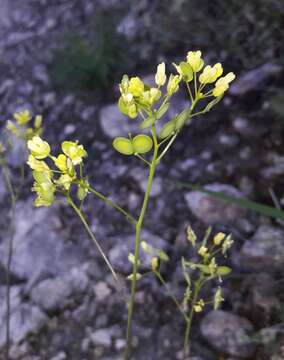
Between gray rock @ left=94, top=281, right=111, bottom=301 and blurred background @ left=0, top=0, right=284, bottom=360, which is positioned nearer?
blurred background @ left=0, top=0, right=284, bottom=360

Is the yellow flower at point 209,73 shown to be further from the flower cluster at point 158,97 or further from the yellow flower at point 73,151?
the yellow flower at point 73,151

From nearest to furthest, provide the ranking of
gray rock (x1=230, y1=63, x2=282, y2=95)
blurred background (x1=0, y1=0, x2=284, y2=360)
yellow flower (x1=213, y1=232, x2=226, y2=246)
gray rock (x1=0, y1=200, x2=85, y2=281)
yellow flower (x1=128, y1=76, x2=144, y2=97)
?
yellow flower (x1=128, y1=76, x2=144, y2=97) → yellow flower (x1=213, y1=232, x2=226, y2=246) → blurred background (x1=0, y1=0, x2=284, y2=360) → gray rock (x1=0, y1=200, x2=85, y2=281) → gray rock (x1=230, y1=63, x2=282, y2=95)

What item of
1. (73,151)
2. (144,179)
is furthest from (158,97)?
(144,179)

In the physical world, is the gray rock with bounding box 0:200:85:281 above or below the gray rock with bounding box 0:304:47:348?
above

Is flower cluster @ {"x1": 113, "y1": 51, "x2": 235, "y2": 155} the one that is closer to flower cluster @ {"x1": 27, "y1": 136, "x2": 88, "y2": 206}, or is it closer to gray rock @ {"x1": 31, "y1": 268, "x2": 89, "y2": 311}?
flower cluster @ {"x1": 27, "y1": 136, "x2": 88, "y2": 206}

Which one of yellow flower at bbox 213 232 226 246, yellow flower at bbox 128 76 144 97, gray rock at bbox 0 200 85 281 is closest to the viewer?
yellow flower at bbox 128 76 144 97

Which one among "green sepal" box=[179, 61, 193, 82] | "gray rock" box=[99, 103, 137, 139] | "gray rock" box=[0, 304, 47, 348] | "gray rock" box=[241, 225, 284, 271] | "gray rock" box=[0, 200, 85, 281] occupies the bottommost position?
"gray rock" box=[0, 304, 47, 348]

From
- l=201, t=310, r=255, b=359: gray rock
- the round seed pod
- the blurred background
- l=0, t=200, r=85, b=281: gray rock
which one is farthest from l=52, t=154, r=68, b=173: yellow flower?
l=0, t=200, r=85, b=281: gray rock
